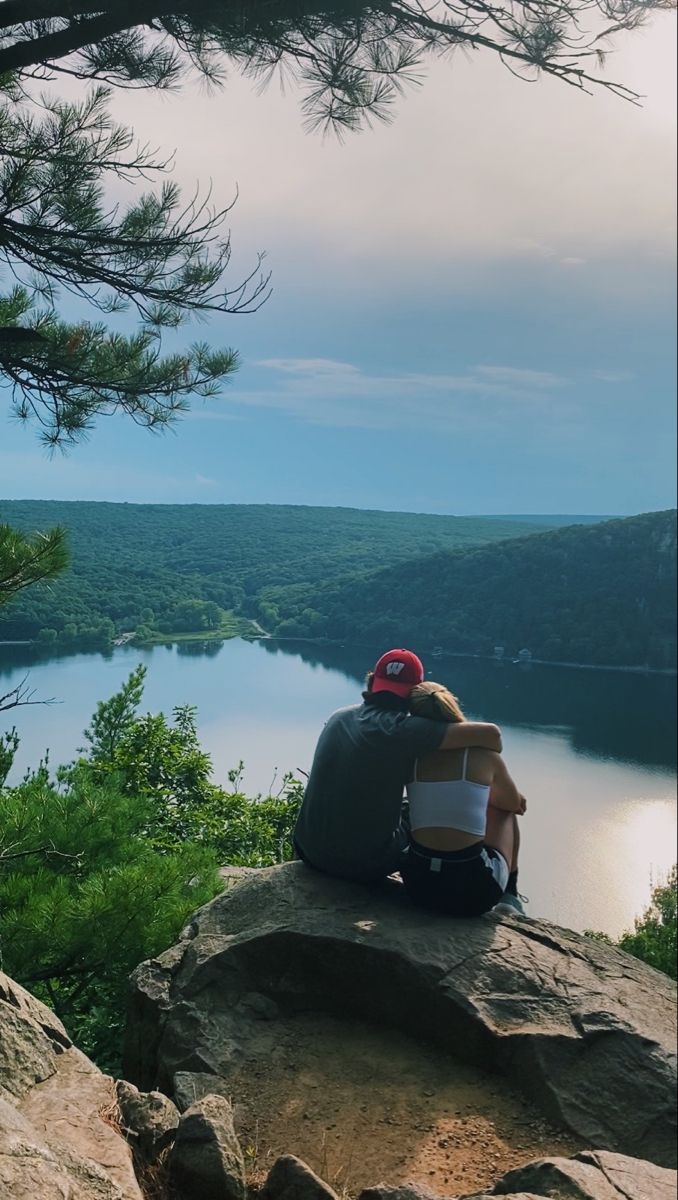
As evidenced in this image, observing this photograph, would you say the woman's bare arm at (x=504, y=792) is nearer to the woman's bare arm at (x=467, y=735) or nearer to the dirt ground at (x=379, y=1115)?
the woman's bare arm at (x=467, y=735)

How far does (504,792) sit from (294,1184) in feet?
4.13

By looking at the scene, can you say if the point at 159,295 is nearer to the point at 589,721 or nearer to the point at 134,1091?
the point at 134,1091

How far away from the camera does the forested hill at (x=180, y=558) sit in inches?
170

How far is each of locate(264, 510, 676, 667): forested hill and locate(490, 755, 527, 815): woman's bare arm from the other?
4873 millimetres

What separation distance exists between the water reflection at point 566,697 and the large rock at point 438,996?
4.63 meters

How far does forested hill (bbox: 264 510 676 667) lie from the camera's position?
8.76 m

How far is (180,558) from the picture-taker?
7.34 m

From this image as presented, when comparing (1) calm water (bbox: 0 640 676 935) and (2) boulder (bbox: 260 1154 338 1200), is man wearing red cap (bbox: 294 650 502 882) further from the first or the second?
(1) calm water (bbox: 0 640 676 935)

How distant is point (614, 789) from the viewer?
2167 centimetres

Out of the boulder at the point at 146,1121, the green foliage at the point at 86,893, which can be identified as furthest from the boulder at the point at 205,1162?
the green foliage at the point at 86,893

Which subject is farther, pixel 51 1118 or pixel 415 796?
pixel 415 796

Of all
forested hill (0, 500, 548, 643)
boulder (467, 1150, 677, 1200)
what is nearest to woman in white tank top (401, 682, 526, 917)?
boulder (467, 1150, 677, 1200)

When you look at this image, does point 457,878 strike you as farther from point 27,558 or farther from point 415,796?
point 27,558

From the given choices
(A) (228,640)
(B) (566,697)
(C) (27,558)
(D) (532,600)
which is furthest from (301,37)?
(B) (566,697)
